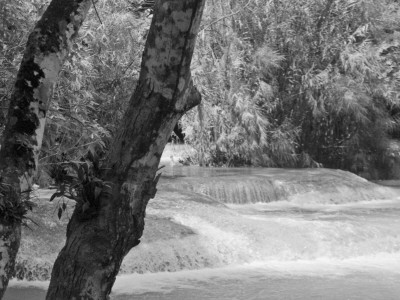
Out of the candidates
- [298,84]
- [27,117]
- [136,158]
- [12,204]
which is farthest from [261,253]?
[298,84]

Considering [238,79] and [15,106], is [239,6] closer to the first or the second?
[238,79]

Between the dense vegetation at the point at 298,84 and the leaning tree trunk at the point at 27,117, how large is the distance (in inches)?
426

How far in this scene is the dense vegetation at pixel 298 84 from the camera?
14.7 m

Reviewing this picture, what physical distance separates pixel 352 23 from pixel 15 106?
14.4 m

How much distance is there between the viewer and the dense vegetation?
48.3ft

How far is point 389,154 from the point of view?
1593 cm

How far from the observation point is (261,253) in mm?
7551

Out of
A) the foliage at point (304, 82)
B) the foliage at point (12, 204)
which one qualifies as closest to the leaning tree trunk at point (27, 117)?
the foliage at point (12, 204)

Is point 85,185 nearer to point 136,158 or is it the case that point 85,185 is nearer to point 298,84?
point 136,158

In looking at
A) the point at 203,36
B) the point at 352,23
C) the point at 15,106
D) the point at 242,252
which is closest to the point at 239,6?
the point at 203,36

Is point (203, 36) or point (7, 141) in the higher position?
point (203, 36)

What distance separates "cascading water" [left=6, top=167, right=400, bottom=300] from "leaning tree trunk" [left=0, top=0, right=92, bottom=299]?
10.9ft

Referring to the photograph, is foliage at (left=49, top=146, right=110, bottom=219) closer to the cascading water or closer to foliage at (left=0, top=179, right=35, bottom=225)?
foliage at (left=0, top=179, right=35, bottom=225)

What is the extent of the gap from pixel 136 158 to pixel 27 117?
69 cm
